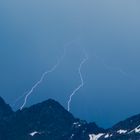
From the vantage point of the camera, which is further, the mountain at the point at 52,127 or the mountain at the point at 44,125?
the mountain at the point at 44,125

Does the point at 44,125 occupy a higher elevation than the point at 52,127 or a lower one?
higher

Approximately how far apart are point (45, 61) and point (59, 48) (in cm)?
1259

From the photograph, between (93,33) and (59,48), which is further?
(93,33)

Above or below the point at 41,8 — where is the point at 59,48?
below

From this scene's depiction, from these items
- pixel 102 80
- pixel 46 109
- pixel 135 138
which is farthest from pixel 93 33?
pixel 135 138

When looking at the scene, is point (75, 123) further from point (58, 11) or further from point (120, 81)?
point (58, 11)

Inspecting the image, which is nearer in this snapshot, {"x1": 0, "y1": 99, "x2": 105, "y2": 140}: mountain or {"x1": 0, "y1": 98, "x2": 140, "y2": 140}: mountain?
{"x1": 0, "y1": 98, "x2": 140, "y2": 140}: mountain

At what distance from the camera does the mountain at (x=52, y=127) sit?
58.9m

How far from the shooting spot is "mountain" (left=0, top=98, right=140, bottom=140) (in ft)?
193

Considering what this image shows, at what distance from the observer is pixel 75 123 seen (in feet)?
212

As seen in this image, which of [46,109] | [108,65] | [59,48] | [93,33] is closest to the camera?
[46,109]

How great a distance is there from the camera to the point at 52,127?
64.1 meters

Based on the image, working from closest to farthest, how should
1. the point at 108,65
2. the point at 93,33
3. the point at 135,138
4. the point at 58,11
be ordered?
the point at 135,138, the point at 108,65, the point at 93,33, the point at 58,11

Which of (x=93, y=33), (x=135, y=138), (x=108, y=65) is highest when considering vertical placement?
(x=93, y=33)
